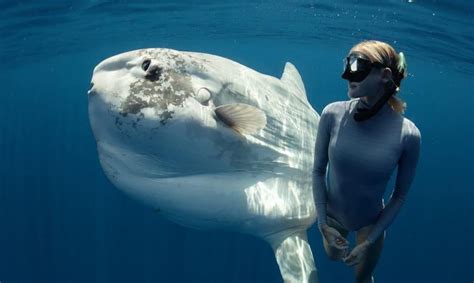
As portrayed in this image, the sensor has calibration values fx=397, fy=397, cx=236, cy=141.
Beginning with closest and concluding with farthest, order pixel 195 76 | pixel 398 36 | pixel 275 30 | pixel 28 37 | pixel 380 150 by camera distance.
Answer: pixel 380 150, pixel 195 76, pixel 398 36, pixel 28 37, pixel 275 30

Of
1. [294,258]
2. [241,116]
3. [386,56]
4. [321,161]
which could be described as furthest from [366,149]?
[294,258]

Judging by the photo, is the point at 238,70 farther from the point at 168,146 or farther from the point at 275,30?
the point at 275,30

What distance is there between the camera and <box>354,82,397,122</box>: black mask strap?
311cm

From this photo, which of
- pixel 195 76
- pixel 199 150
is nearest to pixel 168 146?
pixel 199 150

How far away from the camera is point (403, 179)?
3396mm

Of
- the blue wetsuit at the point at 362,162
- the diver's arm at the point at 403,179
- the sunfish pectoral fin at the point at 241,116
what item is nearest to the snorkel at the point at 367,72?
the blue wetsuit at the point at 362,162

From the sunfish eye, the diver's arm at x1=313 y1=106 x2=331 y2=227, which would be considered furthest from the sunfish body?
the diver's arm at x1=313 y1=106 x2=331 y2=227

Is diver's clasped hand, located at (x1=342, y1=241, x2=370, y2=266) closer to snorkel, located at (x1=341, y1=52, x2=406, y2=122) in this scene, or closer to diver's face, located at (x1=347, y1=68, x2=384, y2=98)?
snorkel, located at (x1=341, y1=52, x2=406, y2=122)

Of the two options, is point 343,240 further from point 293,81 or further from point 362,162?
point 293,81

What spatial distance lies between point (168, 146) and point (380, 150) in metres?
1.90

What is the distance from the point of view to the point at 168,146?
3.76 meters

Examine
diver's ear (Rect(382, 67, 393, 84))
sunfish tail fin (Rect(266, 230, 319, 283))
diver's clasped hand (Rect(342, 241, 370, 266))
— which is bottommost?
sunfish tail fin (Rect(266, 230, 319, 283))

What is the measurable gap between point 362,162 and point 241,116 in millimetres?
1226

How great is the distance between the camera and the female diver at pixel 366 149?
3062 millimetres
